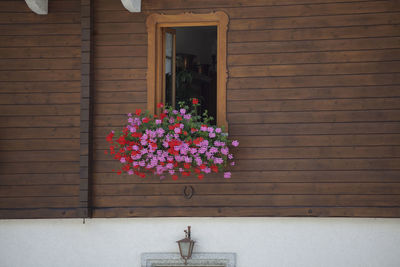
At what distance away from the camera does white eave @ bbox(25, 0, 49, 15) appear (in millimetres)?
4645

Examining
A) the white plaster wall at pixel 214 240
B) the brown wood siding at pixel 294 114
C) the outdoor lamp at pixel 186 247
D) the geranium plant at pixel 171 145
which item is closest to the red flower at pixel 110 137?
the geranium plant at pixel 171 145

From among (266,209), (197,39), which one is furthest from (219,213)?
(197,39)

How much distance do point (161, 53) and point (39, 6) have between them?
130 cm

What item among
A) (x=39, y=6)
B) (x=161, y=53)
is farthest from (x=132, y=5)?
(x=39, y=6)

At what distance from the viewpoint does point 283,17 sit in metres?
4.68

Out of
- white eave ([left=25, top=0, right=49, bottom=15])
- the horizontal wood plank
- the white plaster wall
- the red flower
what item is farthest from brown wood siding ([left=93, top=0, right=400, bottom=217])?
white eave ([left=25, top=0, right=49, bottom=15])

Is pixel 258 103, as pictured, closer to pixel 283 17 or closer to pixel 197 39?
pixel 283 17

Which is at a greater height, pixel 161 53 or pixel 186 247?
pixel 161 53

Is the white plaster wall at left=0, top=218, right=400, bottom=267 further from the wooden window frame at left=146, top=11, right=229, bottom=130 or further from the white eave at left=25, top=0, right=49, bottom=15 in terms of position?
the white eave at left=25, top=0, right=49, bottom=15

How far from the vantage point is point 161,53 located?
15.9 feet

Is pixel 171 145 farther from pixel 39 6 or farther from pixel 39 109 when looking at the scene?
A: pixel 39 6

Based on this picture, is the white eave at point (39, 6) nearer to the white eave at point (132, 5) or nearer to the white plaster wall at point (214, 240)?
the white eave at point (132, 5)

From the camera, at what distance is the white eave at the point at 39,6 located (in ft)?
15.2

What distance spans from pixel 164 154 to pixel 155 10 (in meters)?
1.53
